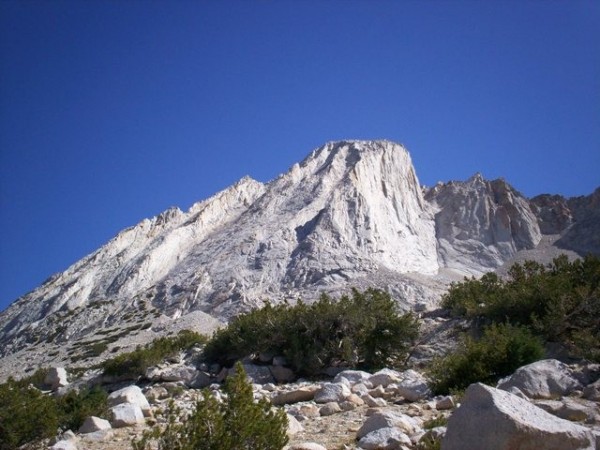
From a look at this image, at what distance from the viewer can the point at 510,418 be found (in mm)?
5145

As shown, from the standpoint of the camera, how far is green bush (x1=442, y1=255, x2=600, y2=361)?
52.9 ft

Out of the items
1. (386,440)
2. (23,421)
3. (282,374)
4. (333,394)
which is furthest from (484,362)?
(23,421)

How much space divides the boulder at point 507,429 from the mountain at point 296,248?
1230 inches

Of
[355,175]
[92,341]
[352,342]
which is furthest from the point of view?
[355,175]

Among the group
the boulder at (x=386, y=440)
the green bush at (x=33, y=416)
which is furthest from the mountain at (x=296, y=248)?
the boulder at (x=386, y=440)

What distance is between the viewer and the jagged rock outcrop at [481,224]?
233 ft

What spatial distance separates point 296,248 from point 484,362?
4871 centimetres

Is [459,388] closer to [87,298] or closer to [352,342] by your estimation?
[352,342]

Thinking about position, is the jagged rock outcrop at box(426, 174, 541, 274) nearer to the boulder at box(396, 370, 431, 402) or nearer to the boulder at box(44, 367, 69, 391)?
the boulder at box(44, 367, 69, 391)

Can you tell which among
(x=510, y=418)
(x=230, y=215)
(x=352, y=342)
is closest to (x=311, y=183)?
(x=230, y=215)

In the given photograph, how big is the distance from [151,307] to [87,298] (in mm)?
13089

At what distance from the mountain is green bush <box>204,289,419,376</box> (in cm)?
1565

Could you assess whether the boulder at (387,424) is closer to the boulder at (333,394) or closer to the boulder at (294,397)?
the boulder at (333,394)

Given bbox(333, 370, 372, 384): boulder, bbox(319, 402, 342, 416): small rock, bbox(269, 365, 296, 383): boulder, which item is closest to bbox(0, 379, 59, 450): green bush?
bbox(319, 402, 342, 416): small rock
